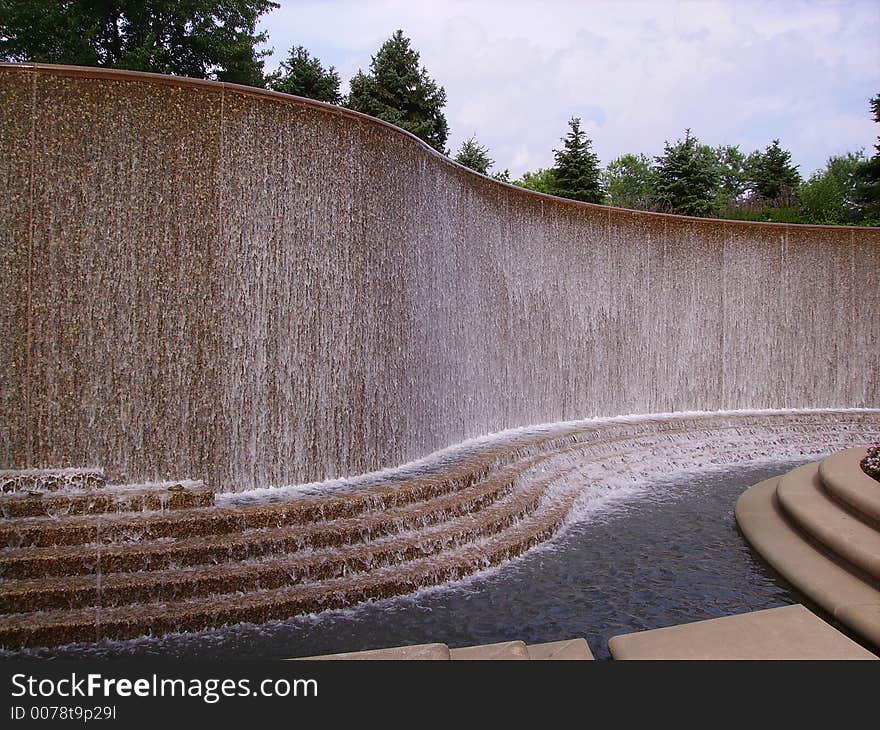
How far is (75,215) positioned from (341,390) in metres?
2.70

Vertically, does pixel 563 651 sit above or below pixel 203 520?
below

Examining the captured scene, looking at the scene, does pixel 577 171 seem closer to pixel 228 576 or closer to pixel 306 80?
pixel 306 80

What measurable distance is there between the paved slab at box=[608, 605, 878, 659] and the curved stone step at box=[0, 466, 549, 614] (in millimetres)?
1762

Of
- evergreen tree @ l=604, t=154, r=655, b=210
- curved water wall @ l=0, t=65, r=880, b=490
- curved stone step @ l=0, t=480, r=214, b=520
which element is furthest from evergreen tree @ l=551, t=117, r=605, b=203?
evergreen tree @ l=604, t=154, r=655, b=210

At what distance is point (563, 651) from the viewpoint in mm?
3840

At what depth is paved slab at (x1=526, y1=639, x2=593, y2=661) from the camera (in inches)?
148

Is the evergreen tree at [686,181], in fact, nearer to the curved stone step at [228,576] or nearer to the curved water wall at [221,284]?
the curved water wall at [221,284]

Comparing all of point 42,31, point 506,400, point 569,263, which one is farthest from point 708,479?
point 42,31

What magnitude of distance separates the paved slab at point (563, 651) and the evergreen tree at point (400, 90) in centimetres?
2144

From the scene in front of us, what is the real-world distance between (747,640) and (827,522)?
89.6 inches

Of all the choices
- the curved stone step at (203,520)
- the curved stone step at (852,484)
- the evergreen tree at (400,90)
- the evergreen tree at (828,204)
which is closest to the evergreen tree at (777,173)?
the evergreen tree at (828,204)

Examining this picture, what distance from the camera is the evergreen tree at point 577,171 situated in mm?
22438

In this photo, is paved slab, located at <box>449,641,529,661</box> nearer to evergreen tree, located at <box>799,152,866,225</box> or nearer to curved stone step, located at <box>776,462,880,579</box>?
curved stone step, located at <box>776,462,880,579</box>

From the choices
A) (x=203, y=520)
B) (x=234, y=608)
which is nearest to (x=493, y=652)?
(x=234, y=608)
